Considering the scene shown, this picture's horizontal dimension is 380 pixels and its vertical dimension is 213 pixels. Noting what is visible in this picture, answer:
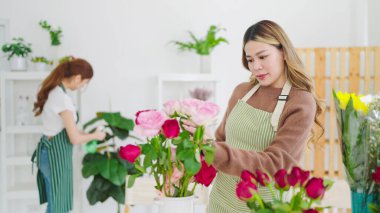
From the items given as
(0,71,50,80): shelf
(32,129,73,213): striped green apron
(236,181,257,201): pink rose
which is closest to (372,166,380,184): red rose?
(236,181,257,201): pink rose

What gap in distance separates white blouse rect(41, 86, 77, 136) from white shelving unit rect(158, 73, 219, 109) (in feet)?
2.79

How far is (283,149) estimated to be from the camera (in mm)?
1331

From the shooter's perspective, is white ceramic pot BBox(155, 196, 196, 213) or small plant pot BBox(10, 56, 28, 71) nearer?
white ceramic pot BBox(155, 196, 196, 213)

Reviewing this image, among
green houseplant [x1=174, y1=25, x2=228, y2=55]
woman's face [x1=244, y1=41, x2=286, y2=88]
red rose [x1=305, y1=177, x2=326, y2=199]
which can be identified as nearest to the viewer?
red rose [x1=305, y1=177, x2=326, y2=199]

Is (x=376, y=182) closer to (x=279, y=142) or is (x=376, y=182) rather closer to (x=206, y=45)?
(x=279, y=142)

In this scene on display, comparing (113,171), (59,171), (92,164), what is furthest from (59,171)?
(113,171)

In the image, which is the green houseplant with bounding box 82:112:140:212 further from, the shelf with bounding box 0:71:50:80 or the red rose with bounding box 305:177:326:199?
the red rose with bounding box 305:177:326:199

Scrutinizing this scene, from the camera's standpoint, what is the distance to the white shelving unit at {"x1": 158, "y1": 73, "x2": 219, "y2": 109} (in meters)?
3.72

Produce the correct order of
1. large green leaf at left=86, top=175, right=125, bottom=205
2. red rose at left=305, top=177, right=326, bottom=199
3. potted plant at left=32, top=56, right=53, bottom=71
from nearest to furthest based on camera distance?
red rose at left=305, top=177, right=326, bottom=199 → large green leaf at left=86, top=175, right=125, bottom=205 → potted plant at left=32, top=56, right=53, bottom=71

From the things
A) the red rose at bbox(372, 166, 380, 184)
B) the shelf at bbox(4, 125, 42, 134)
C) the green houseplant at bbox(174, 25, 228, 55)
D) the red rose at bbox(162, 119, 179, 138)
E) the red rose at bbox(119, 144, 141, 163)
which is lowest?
the shelf at bbox(4, 125, 42, 134)

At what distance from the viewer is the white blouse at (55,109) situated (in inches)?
124

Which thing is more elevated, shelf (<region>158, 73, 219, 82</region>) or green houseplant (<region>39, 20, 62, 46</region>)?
green houseplant (<region>39, 20, 62, 46</region>)

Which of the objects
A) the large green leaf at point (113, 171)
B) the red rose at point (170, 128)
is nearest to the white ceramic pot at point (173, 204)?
the red rose at point (170, 128)

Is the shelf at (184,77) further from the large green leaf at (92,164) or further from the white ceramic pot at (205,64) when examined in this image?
the large green leaf at (92,164)
